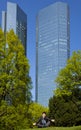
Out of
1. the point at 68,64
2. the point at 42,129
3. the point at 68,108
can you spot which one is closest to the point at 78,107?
the point at 68,108

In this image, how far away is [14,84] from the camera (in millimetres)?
50375

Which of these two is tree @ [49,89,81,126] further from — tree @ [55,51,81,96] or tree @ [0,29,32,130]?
tree @ [0,29,32,130]

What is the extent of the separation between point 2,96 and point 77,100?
26.3 meters

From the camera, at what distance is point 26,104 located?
172 ft

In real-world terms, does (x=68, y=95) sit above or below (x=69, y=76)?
below

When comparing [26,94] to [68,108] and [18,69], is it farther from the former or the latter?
[68,108]

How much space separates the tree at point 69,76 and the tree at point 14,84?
64.3ft

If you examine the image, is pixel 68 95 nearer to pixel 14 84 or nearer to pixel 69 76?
pixel 69 76

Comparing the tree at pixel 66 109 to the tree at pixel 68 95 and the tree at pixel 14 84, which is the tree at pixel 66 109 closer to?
the tree at pixel 68 95

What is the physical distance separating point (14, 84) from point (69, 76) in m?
23.2

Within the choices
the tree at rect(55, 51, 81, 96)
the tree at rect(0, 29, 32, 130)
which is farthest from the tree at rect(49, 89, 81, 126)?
the tree at rect(0, 29, 32, 130)

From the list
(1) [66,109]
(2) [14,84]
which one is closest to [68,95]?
(1) [66,109]

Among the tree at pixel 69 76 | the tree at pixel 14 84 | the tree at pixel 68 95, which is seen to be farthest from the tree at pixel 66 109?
the tree at pixel 14 84

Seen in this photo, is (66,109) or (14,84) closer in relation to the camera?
(14,84)
